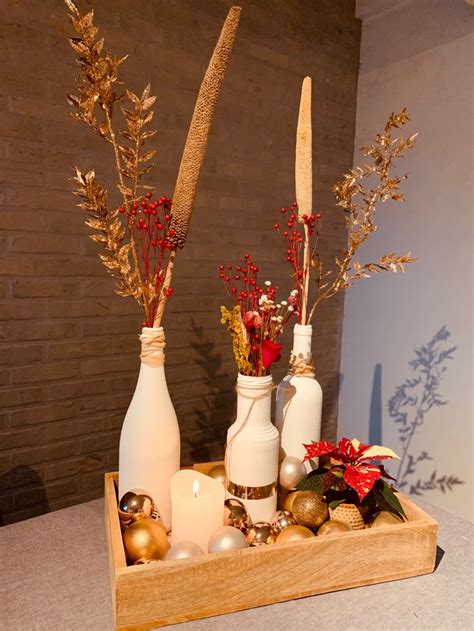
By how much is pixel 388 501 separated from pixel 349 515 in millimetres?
75

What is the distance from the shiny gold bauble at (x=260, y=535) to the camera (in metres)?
0.86

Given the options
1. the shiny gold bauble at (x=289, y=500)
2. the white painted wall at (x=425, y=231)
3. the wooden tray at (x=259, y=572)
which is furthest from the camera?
the white painted wall at (x=425, y=231)

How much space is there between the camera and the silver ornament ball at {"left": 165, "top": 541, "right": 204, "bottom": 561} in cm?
77

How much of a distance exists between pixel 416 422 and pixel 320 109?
4.47ft

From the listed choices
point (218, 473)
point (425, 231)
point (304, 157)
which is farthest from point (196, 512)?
point (425, 231)

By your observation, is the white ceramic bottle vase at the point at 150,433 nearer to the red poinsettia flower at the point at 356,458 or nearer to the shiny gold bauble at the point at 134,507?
the shiny gold bauble at the point at 134,507

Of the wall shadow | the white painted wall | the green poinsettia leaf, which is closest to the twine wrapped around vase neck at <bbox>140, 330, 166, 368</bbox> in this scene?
the green poinsettia leaf

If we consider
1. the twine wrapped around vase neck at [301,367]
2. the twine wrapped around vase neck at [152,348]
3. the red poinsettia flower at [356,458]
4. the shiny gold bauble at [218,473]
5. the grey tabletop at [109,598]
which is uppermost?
the twine wrapped around vase neck at [152,348]

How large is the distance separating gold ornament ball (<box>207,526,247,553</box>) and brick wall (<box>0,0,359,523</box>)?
0.99 meters

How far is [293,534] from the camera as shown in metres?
0.85

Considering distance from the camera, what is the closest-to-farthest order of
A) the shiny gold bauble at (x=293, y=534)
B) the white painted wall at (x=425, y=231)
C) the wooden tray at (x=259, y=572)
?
the wooden tray at (x=259, y=572) < the shiny gold bauble at (x=293, y=534) < the white painted wall at (x=425, y=231)

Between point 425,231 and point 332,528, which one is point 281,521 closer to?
point 332,528

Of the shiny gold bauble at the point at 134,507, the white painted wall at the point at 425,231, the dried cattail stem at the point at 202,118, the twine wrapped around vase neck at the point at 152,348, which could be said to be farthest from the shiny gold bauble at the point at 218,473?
the white painted wall at the point at 425,231

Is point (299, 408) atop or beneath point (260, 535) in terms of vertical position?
atop
